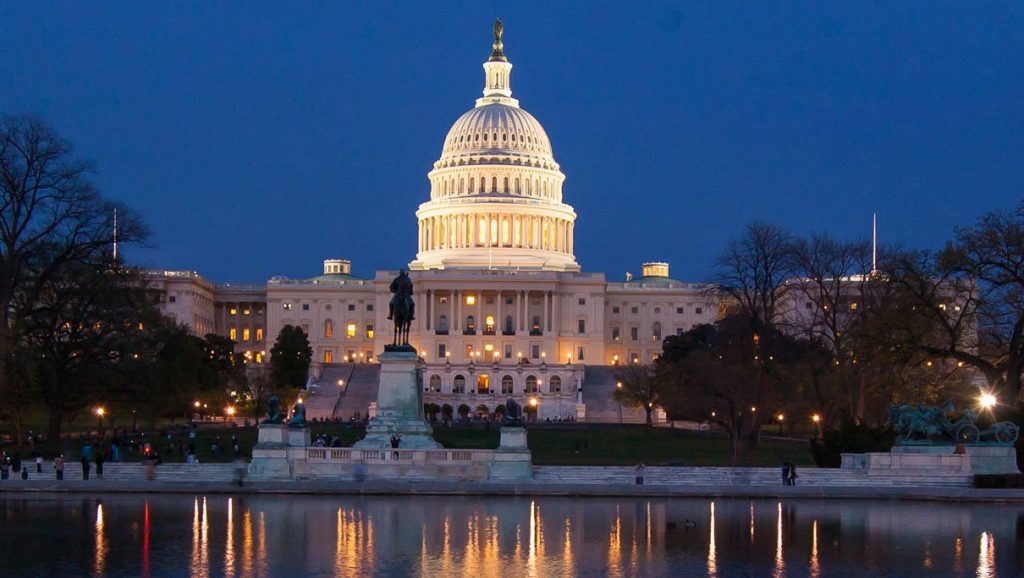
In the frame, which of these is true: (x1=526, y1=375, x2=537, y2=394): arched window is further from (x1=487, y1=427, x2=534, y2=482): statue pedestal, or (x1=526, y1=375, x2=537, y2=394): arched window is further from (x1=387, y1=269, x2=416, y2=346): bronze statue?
(x1=487, y1=427, x2=534, y2=482): statue pedestal

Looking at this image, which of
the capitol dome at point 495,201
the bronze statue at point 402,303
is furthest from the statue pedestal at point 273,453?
the capitol dome at point 495,201

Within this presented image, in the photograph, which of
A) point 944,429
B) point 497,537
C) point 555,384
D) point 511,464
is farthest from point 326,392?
point 497,537

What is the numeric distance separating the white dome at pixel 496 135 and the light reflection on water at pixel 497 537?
127 metres

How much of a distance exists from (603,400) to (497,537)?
91497 millimetres

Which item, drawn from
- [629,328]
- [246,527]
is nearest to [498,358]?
[629,328]

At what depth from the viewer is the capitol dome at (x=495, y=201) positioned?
549ft

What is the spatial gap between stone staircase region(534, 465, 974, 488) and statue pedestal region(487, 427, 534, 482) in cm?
56

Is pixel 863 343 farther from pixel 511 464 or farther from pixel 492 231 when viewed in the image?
pixel 492 231

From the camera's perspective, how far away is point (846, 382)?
66.9m

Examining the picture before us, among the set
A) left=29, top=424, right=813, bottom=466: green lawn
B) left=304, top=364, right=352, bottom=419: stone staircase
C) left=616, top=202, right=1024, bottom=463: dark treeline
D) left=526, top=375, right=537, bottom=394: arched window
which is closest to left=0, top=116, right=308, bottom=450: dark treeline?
left=29, top=424, right=813, bottom=466: green lawn

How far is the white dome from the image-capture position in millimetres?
169125

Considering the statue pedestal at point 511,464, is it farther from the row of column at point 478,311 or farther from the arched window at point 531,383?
the row of column at point 478,311

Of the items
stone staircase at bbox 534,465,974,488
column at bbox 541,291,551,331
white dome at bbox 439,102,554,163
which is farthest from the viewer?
white dome at bbox 439,102,554,163

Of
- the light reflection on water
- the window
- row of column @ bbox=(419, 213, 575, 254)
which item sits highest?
row of column @ bbox=(419, 213, 575, 254)
